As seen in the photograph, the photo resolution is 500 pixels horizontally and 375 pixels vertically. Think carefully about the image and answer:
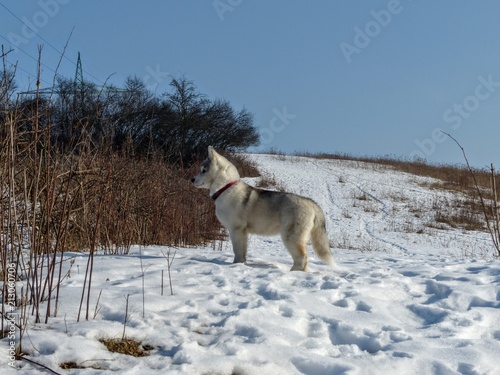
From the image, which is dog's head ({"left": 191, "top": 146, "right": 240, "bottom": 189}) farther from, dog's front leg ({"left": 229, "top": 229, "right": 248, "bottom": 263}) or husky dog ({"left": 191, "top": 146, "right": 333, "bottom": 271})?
dog's front leg ({"left": 229, "top": 229, "right": 248, "bottom": 263})

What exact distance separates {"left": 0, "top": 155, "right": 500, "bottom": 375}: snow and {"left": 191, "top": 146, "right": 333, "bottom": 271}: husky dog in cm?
34

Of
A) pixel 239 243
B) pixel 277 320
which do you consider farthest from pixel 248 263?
pixel 277 320

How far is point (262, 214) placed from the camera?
247 inches

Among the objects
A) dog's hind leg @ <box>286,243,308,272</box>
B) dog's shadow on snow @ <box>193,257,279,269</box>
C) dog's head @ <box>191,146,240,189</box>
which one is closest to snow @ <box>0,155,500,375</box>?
dog's shadow on snow @ <box>193,257,279,269</box>

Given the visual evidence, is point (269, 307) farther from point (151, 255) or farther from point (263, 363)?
point (151, 255)

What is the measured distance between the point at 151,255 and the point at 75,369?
3.85 meters

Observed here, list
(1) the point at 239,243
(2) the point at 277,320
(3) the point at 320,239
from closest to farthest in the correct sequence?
1. (2) the point at 277,320
2. (3) the point at 320,239
3. (1) the point at 239,243

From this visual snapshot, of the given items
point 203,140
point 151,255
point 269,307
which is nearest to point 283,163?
point 203,140

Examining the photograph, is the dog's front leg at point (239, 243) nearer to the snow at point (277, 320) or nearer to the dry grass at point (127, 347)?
the snow at point (277, 320)

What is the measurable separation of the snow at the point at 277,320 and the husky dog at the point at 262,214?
342 mm

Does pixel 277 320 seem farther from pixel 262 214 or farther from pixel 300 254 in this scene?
pixel 262 214

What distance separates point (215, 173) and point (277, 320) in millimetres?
3248

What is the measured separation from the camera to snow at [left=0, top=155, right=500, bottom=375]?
9.66ft

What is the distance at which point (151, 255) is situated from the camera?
654 cm
